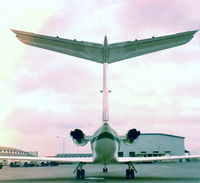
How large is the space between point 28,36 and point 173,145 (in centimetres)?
6624

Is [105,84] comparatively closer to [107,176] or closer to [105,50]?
[105,50]

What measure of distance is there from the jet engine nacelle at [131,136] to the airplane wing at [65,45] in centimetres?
420

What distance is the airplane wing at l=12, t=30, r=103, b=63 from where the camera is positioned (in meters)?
11.0

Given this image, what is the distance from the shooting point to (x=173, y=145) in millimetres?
71500

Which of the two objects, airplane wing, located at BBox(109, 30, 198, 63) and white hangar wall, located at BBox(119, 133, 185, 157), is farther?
white hangar wall, located at BBox(119, 133, 185, 157)

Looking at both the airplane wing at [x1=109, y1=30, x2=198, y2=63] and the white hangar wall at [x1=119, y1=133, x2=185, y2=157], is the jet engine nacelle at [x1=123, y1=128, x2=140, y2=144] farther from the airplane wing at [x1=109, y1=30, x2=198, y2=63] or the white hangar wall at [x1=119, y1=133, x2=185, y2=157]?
the white hangar wall at [x1=119, y1=133, x2=185, y2=157]

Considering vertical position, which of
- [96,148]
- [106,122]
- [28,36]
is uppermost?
[28,36]

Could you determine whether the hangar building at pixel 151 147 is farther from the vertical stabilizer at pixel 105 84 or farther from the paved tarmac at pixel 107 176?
the vertical stabilizer at pixel 105 84

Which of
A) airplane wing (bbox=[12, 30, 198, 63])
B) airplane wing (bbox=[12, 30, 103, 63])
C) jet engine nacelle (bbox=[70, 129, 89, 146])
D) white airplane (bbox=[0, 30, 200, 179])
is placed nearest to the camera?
airplane wing (bbox=[12, 30, 103, 63])

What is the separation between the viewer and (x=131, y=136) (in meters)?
15.3

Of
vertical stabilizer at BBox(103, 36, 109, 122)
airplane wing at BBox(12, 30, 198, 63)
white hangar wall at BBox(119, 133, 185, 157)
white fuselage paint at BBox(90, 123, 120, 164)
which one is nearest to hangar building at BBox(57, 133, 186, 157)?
white hangar wall at BBox(119, 133, 185, 157)

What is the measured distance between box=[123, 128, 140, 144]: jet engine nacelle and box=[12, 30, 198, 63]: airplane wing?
3989 millimetres

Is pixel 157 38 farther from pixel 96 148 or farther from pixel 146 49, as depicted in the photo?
pixel 96 148

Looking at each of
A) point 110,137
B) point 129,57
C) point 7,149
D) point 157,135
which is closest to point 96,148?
point 110,137
